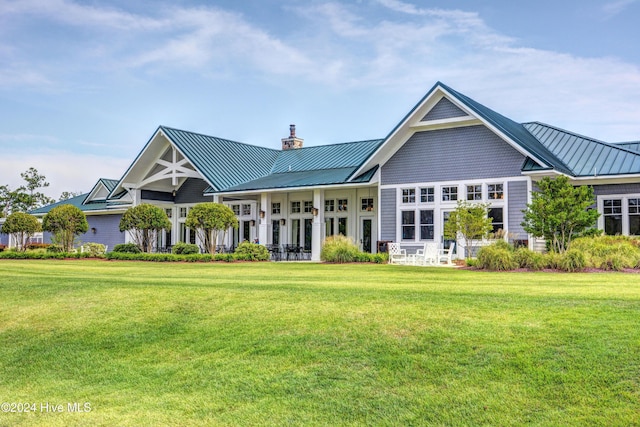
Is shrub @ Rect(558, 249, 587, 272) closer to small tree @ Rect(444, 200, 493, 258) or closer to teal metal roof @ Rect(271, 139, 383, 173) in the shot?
small tree @ Rect(444, 200, 493, 258)

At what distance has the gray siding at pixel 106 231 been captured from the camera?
3741cm

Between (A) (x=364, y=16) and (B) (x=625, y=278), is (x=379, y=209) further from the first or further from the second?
(B) (x=625, y=278)

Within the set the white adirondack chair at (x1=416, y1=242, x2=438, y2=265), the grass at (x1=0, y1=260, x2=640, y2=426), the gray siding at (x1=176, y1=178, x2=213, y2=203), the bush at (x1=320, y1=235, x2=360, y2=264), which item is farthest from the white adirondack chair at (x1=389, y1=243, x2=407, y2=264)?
the gray siding at (x1=176, y1=178, x2=213, y2=203)

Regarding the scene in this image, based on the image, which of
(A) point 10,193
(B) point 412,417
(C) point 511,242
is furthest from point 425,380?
(A) point 10,193

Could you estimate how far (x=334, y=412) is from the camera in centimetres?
646

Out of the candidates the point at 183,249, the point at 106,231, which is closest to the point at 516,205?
the point at 183,249

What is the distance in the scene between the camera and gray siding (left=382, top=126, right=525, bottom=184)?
2252 cm

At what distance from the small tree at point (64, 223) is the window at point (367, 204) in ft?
41.7

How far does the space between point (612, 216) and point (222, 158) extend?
1798 centimetres

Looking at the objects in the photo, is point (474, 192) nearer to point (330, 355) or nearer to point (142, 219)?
point (142, 219)

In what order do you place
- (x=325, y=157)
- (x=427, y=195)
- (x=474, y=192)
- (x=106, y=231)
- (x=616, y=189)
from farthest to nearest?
(x=106, y=231) → (x=325, y=157) → (x=427, y=195) → (x=474, y=192) → (x=616, y=189)

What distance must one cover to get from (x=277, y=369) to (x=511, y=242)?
1567cm

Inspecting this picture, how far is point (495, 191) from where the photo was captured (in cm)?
2264

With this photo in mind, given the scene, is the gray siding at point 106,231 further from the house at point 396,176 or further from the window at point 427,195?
the window at point 427,195
